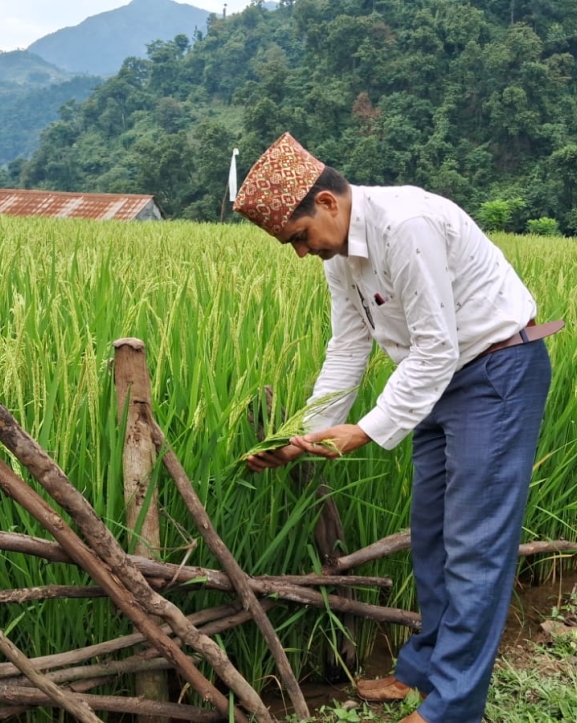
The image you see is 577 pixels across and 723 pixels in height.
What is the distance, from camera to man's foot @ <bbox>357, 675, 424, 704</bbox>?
1.93 metres

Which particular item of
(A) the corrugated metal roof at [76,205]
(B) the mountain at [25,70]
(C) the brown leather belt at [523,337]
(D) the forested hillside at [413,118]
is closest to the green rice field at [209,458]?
(C) the brown leather belt at [523,337]

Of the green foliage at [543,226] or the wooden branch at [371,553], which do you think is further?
the green foliage at [543,226]

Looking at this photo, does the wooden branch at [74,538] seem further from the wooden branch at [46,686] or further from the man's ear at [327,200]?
the man's ear at [327,200]

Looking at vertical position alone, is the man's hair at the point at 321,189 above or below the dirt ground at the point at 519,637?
above

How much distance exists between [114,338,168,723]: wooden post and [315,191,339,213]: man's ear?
1.43 feet

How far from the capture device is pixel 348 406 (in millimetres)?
1883

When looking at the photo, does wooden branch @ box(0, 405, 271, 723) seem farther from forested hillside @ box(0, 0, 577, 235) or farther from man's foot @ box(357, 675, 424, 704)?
forested hillside @ box(0, 0, 577, 235)

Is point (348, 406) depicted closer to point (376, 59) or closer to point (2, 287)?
point (2, 287)

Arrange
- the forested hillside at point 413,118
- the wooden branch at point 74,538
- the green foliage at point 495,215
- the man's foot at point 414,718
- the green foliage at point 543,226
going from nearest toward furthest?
the wooden branch at point 74,538, the man's foot at point 414,718, the green foliage at point 543,226, the green foliage at point 495,215, the forested hillside at point 413,118

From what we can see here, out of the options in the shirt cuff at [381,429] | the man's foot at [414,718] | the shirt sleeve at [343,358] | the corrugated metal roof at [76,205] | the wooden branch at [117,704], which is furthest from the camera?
the corrugated metal roof at [76,205]

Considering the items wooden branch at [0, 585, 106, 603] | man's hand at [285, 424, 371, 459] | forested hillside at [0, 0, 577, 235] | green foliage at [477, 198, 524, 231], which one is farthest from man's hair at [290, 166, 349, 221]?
forested hillside at [0, 0, 577, 235]

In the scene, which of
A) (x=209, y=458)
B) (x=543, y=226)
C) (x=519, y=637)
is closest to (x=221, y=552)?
(x=209, y=458)

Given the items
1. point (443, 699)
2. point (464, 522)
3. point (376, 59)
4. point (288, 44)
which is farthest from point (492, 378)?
point (288, 44)

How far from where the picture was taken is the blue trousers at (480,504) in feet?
5.41
